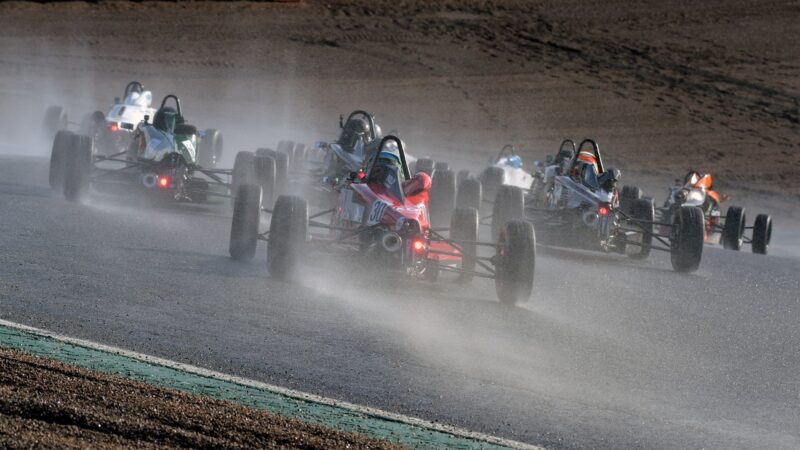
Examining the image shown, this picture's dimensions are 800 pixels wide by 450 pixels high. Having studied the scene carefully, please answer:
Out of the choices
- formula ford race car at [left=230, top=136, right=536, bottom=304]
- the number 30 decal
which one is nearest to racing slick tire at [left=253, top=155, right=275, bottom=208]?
formula ford race car at [left=230, top=136, right=536, bottom=304]

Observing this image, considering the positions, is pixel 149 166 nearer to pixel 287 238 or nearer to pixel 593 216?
pixel 593 216

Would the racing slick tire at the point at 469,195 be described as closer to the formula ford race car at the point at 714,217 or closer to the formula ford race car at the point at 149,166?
the formula ford race car at the point at 714,217

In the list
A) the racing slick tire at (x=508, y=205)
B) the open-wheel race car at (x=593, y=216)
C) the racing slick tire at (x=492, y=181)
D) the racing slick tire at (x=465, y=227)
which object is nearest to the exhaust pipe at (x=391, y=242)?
the racing slick tire at (x=465, y=227)

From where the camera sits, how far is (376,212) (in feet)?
49.7

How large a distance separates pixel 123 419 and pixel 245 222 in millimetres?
7894

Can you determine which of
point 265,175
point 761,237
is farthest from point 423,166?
point 761,237

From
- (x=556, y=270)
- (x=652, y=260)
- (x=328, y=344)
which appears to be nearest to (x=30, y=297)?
(x=328, y=344)

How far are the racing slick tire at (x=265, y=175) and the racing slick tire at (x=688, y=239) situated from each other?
255 inches

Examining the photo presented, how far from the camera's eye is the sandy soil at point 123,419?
7.29 m

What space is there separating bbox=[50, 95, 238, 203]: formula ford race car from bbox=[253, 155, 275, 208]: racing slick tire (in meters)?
0.15

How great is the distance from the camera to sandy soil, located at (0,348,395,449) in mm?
7293

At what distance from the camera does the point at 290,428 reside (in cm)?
795

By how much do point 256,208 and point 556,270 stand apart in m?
4.93

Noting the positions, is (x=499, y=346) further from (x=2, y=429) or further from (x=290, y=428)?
(x=2, y=429)
